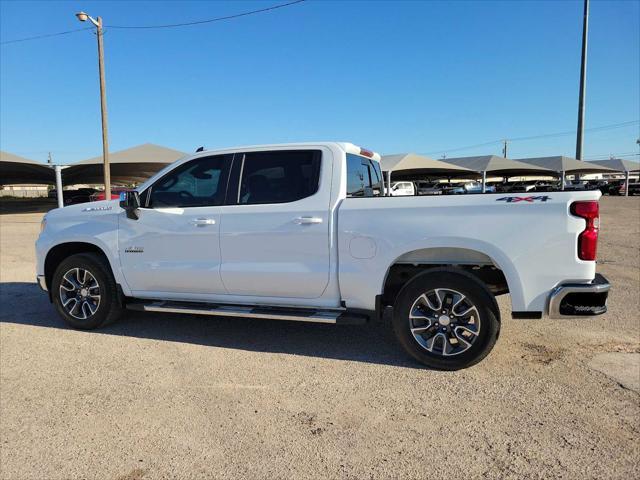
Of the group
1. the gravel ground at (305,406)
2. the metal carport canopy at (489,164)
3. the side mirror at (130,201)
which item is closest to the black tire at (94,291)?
the gravel ground at (305,406)

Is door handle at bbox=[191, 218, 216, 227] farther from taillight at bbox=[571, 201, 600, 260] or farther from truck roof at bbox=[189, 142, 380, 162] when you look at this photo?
taillight at bbox=[571, 201, 600, 260]

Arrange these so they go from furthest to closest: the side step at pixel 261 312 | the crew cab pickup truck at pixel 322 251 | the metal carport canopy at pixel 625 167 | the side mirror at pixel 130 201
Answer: the metal carport canopy at pixel 625 167 < the side mirror at pixel 130 201 < the side step at pixel 261 312 < the crew cab pickup truck at pixel 322 251

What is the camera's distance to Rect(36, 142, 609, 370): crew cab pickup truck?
373 centimetres

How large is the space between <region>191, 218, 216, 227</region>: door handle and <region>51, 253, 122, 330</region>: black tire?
130cm

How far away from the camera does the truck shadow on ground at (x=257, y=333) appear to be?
4.51 m

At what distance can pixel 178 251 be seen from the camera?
479 cm

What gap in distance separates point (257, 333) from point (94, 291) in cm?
190

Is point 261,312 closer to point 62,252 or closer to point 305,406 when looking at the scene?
point 305,406

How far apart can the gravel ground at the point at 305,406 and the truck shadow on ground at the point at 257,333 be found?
0.03 meters

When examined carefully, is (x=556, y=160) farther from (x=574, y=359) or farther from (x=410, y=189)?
(x=574, y=359)

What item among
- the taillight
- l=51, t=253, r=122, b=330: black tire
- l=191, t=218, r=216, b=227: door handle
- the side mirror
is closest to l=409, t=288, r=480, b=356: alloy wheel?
the taillight

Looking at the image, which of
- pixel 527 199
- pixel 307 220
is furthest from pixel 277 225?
pixel 527 199

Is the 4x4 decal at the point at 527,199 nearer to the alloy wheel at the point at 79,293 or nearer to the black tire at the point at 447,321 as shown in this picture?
the black tire at the point at 447,321

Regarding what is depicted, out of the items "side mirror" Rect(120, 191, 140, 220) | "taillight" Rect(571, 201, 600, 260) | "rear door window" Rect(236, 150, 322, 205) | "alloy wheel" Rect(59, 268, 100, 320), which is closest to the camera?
"taillight" Rect(571, 201, 600, 260)
